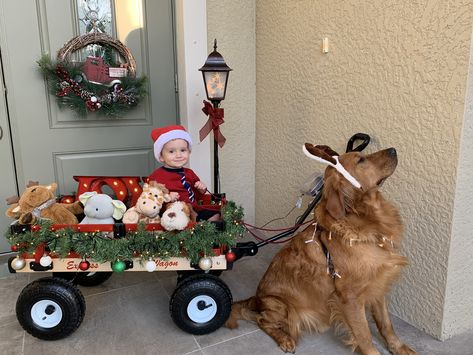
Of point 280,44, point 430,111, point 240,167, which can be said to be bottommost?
point 240,167

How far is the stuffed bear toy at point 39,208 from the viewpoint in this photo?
217cm

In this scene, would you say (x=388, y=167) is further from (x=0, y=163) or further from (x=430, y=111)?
(x=0, y=163)

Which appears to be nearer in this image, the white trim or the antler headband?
the antler headband

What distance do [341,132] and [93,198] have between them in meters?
1.76

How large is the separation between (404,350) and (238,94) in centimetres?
252

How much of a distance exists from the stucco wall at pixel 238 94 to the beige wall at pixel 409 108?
39cm

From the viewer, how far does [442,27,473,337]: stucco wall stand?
6.35ft

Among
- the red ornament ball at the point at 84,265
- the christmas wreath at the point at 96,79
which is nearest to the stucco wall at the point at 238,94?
the christmas wreath at the point at 96,79

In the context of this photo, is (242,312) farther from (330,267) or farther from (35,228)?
(35,228)

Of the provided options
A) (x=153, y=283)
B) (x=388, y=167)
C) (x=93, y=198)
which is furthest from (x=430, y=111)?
(x=153, y=283)

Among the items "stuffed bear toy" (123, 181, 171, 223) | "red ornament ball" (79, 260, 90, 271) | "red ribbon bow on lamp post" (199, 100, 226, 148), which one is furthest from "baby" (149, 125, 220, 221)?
"red ornament ball" (79, 260, 90, 271)

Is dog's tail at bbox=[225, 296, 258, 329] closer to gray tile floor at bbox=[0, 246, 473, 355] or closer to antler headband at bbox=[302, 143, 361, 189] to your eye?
gray tile floor at bbox=[0, 246, 473, 355]

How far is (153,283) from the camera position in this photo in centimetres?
297

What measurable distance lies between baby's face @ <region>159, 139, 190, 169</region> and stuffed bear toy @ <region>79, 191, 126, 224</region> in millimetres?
523
